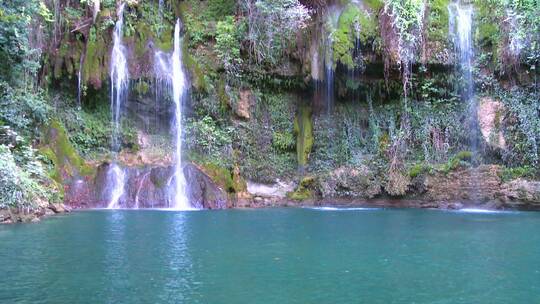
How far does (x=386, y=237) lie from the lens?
439 inches

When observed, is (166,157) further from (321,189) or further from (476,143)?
(476,143)

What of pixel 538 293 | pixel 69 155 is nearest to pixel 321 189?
pixel 69 155

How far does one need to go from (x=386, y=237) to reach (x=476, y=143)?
36.4 ft

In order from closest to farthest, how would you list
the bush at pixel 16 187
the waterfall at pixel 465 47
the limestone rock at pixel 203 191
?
the bush at pixel 16 187 → the limestone rock at pixel 203 191 → the waterfall at pixel 465 47

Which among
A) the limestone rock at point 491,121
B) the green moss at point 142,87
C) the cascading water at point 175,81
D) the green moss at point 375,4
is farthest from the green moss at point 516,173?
the green moss at point 142,87

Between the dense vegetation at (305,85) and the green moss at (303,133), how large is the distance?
0.04 m

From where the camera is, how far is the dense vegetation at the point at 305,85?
66.6 feet

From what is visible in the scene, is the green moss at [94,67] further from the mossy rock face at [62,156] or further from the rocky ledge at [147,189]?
the rocky ledge at [147,189]

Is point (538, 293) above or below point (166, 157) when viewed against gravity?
below

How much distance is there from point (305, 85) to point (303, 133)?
198cm

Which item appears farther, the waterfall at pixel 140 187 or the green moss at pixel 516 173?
the waterfall at pixel 140 187

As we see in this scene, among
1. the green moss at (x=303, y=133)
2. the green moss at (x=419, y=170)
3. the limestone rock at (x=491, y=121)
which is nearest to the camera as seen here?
the green moss at (x=419, y=170)

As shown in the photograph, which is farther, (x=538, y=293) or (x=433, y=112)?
(x=433, y=112)

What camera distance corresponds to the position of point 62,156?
18.6m
